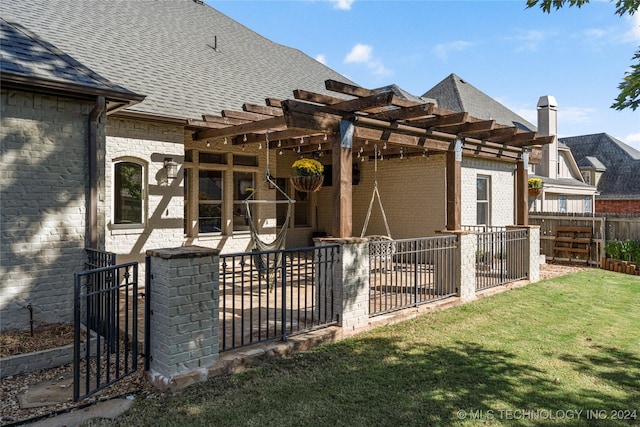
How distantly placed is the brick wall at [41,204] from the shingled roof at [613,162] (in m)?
27.8

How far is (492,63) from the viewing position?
10.3 meters

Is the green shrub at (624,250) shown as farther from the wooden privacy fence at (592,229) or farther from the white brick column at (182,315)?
the white brick column at (182,315)

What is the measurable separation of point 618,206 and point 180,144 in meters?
26.4

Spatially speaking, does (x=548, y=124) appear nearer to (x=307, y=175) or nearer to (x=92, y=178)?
(x=307, y=175)

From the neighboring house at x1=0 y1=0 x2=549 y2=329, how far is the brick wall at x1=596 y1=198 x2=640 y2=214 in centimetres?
1597

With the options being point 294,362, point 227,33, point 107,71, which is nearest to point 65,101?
point 107,71

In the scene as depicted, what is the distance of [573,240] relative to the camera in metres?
12.2

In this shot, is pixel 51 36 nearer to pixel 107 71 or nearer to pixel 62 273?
pixel 107 71

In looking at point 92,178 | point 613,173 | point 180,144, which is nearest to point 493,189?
point 180,144

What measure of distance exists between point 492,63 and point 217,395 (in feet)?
32.3

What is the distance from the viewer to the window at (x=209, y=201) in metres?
9.62

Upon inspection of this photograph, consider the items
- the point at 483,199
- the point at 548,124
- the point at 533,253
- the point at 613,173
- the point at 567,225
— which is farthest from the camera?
the point at 613,173

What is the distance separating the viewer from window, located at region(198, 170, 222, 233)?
9.62 metres

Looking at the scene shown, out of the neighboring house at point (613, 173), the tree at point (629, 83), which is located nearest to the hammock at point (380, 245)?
the tree at point (629, 83)
